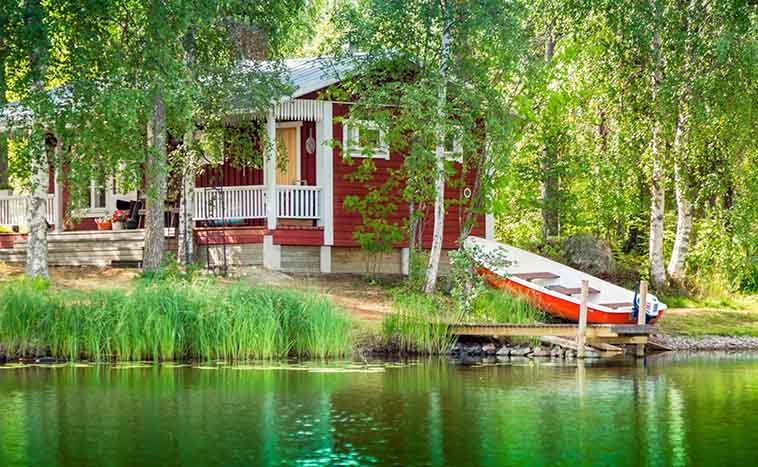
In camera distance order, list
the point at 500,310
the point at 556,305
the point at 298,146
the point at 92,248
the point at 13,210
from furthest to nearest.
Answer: the point at 13,210 → the point at 92,248 → the point at 298,146 → the point at 556,305 → the point at 500,310

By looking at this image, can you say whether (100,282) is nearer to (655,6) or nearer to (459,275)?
(459,275)

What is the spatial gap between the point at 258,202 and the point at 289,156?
61.8 inches

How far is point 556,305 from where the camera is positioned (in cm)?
2370

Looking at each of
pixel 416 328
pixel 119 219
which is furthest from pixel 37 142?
pixel 119 219

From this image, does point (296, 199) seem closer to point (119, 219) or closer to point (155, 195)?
point (155, 195)

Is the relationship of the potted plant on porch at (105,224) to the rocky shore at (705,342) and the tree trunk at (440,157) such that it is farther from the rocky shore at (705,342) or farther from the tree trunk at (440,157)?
the rocky shore at (705,342)

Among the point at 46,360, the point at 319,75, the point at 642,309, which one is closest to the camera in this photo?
the point at 46,360

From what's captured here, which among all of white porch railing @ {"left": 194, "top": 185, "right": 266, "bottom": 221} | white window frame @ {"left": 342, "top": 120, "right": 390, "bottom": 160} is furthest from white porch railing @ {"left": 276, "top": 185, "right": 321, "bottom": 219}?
white window frame @ {"left": 342, "top": 120, "right": 390, "bottom": 160}

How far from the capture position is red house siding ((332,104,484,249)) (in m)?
27.5

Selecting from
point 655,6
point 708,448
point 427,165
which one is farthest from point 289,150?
point 708,448

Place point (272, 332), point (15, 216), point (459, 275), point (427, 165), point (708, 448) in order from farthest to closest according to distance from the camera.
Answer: point (15, 216), point (427, 165), point (459, 275), point (272, 332), point (708, 448)

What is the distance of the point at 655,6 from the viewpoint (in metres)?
26.2

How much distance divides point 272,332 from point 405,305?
2.35m

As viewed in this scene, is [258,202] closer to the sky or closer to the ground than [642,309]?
closer to the sky
